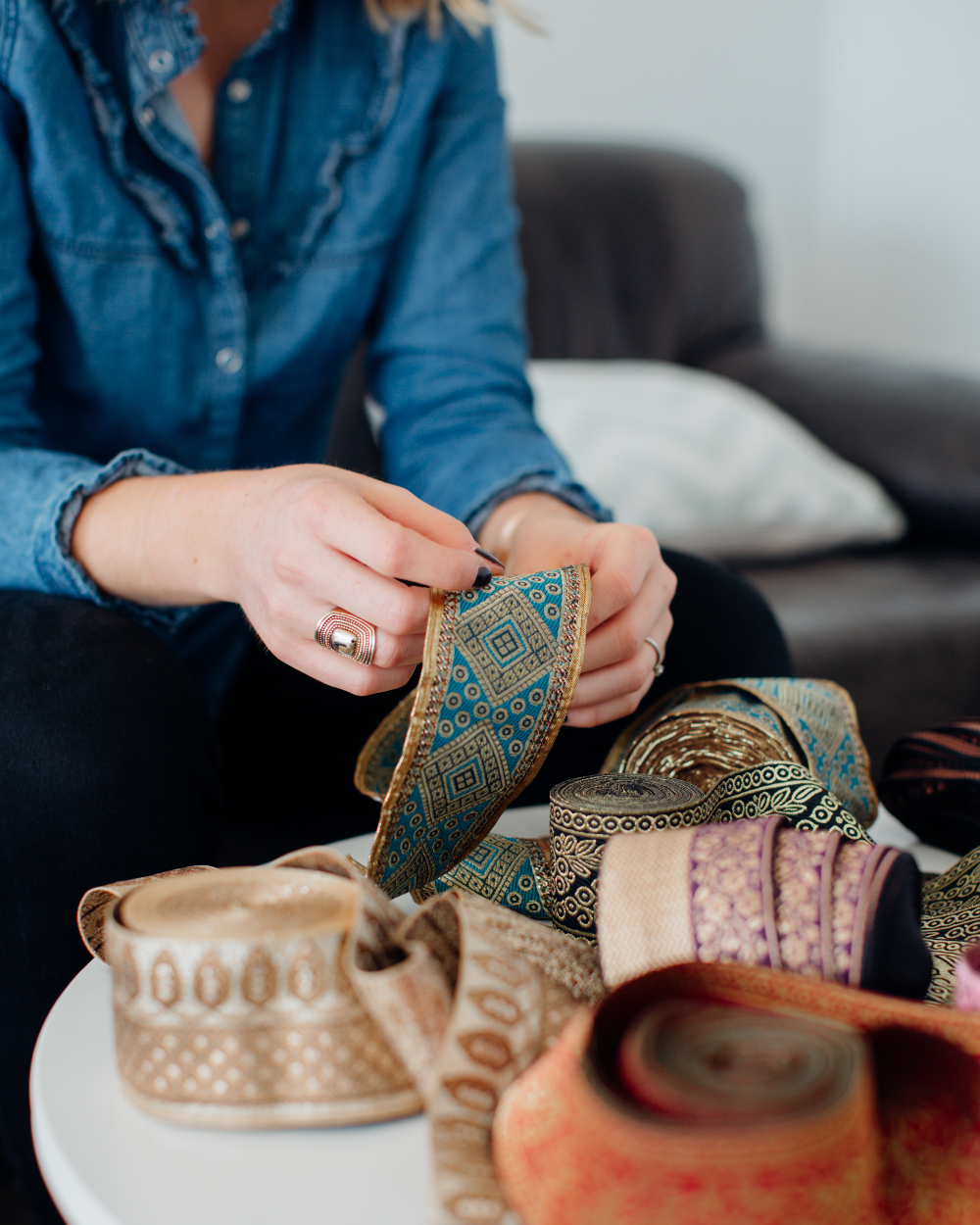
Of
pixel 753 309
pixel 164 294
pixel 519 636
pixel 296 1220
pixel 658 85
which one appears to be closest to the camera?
pixel 296 1220

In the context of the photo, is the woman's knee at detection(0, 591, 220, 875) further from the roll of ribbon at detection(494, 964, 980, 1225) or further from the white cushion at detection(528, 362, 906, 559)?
the white cushion at detection(528, 362, 906, 559)

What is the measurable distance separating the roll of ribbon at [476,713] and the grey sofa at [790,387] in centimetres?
70

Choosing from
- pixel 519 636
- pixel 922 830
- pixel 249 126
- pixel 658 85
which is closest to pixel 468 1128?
pixel 519 636

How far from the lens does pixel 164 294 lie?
74 centimetres

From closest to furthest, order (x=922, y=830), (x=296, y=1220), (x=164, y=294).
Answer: (x=296, y=1220) < (x=922, y=830) < (x=164, y=294)

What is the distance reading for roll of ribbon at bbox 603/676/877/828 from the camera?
1.77 feet

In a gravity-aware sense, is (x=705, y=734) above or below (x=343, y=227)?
below

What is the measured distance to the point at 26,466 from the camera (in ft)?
1.99

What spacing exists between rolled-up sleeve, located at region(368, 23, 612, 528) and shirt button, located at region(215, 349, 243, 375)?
139mm

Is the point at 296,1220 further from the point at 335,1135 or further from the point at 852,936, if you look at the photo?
the point at 852,936

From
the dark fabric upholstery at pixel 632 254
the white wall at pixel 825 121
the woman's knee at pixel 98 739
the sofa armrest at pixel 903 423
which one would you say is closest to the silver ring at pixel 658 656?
the woman's knee at pixel 98 739

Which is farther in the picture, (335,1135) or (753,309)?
(753,309)

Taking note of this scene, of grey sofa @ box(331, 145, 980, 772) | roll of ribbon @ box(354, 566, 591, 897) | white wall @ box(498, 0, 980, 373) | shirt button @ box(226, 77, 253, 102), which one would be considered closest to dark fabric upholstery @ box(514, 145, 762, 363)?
grey sofa @ box(331, 145, 980, 772)

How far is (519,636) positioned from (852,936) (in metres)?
0.19
